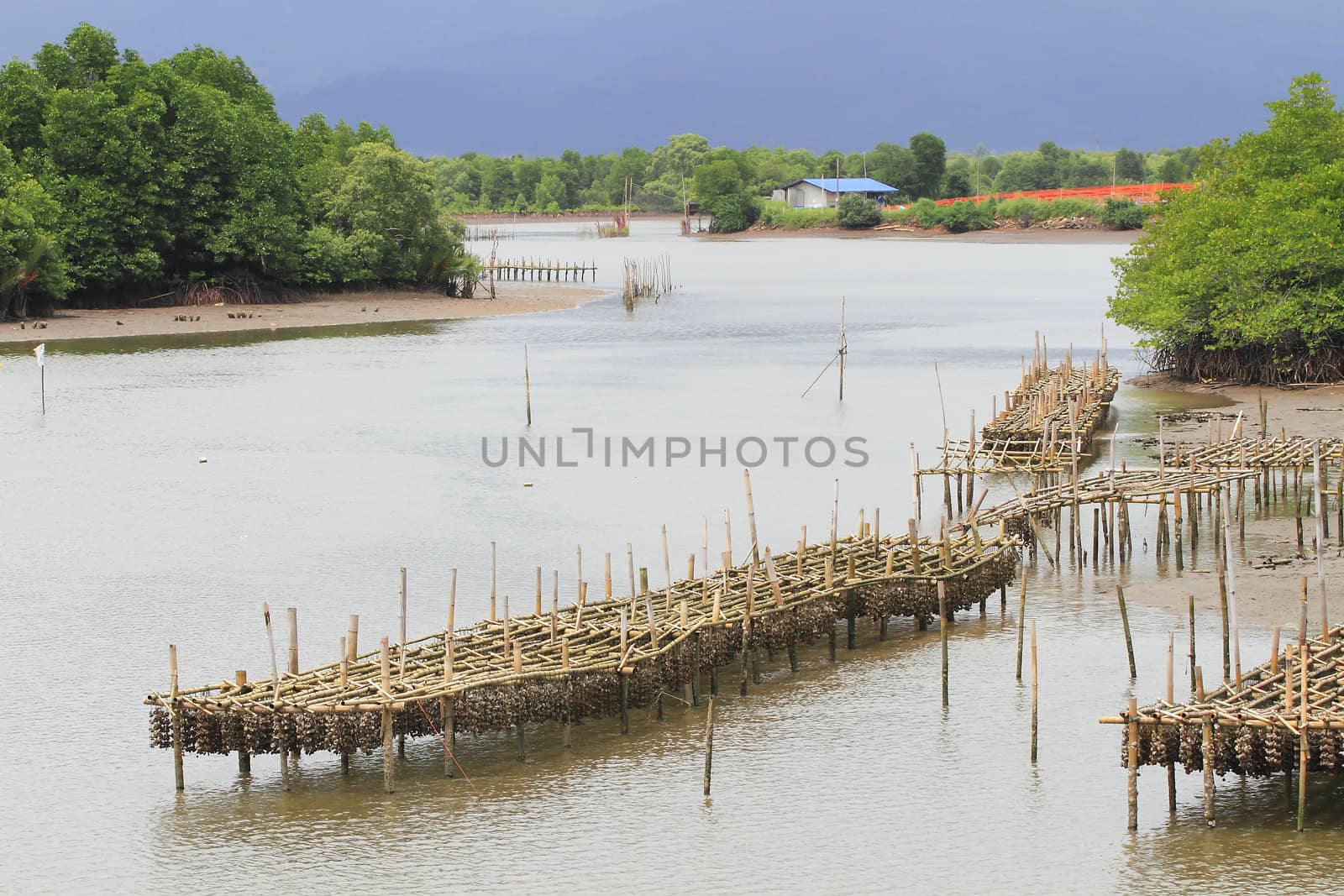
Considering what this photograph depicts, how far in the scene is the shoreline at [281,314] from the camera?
60.7 m

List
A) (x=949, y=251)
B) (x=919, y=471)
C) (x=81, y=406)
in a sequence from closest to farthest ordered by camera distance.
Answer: (x=919, y=471) < (x=81, y=406) < (x=949, y=251)

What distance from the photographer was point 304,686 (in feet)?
56.4

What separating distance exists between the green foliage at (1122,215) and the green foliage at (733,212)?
40.5 meters

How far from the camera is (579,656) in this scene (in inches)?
728

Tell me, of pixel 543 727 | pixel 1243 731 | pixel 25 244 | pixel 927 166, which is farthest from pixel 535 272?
pixel 1243 731

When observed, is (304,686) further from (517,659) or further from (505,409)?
(505,409)

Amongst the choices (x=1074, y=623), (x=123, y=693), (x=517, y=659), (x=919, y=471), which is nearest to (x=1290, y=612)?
(x=1074, y=623)

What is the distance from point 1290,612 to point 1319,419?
15.8 metres

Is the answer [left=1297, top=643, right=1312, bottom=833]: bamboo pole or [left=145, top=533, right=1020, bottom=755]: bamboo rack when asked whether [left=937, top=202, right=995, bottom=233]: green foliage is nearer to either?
[left=145, top=533, right=1020, bottom=755]: bamboo rack

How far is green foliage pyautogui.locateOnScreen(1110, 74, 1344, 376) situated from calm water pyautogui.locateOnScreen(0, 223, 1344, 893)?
8.72ft

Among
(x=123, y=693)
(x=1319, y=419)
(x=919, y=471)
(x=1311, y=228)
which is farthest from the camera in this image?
(x=1311, y=228)

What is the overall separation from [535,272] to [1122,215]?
2217 inches

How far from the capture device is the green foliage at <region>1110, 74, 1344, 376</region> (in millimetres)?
40094

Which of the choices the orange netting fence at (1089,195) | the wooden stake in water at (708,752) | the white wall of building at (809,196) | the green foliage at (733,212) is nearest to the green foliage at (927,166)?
the orange netting fence at (1089,195)
